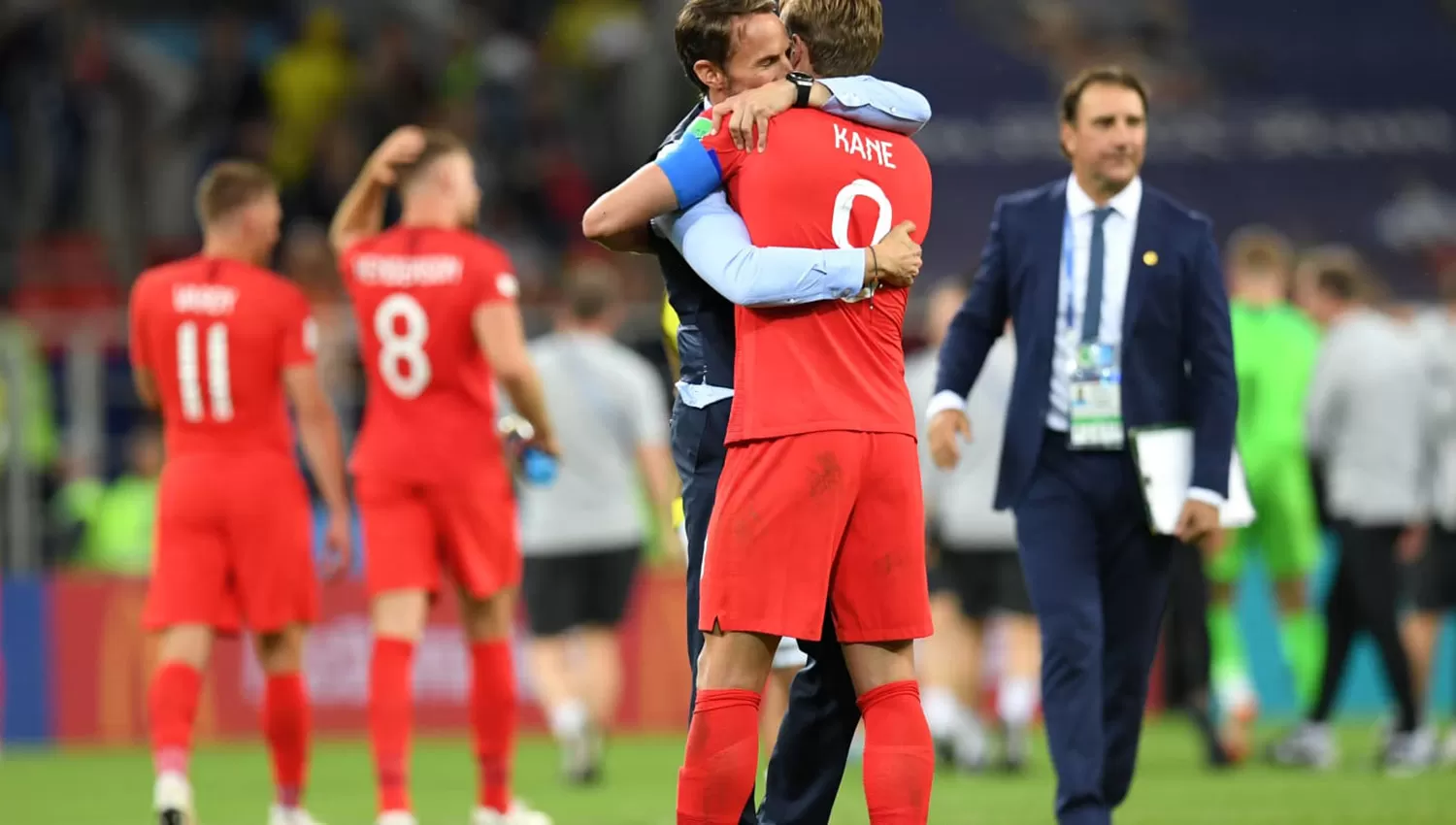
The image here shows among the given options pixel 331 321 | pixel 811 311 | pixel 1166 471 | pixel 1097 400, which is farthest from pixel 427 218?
pixel 331 321

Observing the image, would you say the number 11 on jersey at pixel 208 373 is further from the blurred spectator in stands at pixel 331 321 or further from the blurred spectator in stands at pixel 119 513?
A: the blurred spectator in stands at pixel 119 513

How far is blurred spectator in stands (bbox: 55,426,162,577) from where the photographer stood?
16.2m

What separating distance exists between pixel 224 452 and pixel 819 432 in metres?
4.08

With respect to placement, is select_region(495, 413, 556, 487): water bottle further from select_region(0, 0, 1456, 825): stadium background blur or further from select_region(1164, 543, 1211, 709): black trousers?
select_region(0, 0, 1456, 825): stadium background blur

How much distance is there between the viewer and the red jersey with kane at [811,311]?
522 centimetres

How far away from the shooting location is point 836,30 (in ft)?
17.9

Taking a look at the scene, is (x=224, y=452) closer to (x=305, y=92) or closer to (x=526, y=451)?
(x=526, y=451)

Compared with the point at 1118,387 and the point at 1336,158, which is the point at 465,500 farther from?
the point at 1336,158

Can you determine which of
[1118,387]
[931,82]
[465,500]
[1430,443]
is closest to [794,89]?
[1118,387]

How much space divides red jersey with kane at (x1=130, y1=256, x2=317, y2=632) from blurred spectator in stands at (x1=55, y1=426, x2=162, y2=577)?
7744 millimetres

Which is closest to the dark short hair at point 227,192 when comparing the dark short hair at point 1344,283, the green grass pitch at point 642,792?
the green grass pitch at point 642,792

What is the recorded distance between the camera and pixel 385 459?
8562 millimetres

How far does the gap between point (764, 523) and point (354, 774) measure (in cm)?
827

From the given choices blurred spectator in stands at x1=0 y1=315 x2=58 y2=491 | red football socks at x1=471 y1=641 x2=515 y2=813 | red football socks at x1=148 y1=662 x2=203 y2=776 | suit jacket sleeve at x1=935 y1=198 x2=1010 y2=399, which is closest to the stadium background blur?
blurred spectator in stands at x1=0 y1=315 x2=58 y2=491
